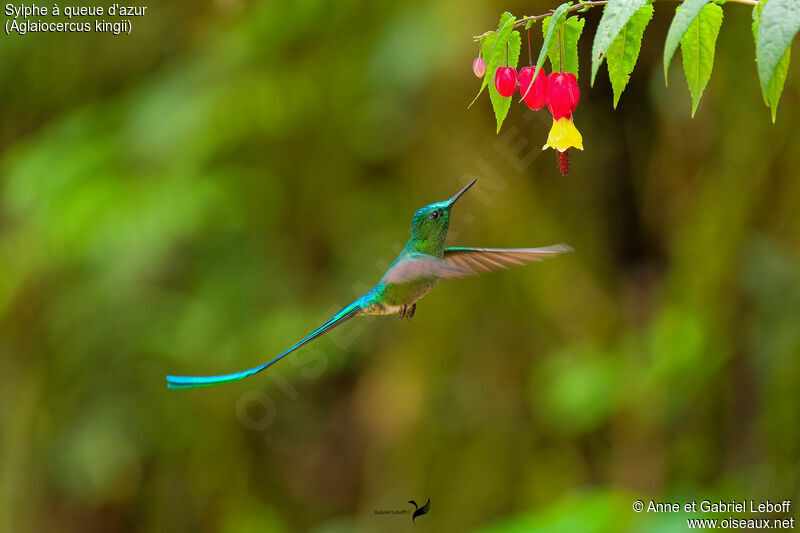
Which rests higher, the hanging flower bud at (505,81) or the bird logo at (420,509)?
the hanging flower bud at (505,81)

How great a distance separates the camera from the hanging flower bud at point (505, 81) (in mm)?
981

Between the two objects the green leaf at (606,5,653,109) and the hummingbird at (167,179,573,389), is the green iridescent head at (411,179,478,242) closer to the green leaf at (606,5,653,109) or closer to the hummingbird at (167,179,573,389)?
the hummingbird at (167,179,573,389)

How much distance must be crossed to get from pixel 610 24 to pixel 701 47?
9.1 inches

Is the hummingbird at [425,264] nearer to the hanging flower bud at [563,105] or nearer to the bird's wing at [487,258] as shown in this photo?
the bird's wing at [487,258]

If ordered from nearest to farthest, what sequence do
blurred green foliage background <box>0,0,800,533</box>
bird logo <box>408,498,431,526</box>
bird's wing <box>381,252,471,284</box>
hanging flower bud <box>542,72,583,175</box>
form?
bird's wing <box>381,252,471,284</box>
hanging flower bud <box>542,72,583,175</box>
blurred green foliage background <box>0,0,800,533</box>
bird logo <box>408,498,431,526</box>

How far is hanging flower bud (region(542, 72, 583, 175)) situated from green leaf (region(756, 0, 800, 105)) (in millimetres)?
319

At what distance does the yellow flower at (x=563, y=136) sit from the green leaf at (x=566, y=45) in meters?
0.07

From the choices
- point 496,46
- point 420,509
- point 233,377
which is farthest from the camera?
point 420,509

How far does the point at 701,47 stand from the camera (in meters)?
0.90

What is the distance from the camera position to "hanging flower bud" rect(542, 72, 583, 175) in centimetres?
99

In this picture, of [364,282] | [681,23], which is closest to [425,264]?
[681,23]

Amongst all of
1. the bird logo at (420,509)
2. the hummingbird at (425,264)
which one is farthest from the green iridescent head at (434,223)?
the bird logo at (420,509)

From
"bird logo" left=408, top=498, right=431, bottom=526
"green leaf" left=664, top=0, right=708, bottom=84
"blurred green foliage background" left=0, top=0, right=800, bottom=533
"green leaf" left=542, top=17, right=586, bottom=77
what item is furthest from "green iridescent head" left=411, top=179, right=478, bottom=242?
"bird logo" left=408, top=498, right=431, bottom=526

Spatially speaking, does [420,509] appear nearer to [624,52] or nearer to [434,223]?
[434,223]
